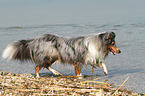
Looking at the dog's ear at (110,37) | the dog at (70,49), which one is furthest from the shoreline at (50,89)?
the dog's ear at (110,37)

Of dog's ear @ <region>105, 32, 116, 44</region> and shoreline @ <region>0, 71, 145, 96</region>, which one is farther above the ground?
dog's ear @ <region>105, 32, 116, 44</region>

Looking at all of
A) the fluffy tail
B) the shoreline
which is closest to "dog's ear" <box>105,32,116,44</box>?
the shoreline

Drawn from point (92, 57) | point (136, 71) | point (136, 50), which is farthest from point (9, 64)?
point (136, 50)

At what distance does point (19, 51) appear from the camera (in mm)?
5727

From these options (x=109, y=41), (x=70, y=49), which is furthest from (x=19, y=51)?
(x=109, y=41)

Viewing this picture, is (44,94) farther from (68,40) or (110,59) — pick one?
(110,59)

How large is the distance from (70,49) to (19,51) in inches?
43.5

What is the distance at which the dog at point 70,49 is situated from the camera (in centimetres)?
549

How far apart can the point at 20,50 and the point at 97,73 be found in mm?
1729

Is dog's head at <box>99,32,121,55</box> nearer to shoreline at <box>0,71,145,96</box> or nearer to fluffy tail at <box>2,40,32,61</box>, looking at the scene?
shoreline at <box>0,71,145,96</box>

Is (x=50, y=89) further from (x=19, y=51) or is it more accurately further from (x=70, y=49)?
(x=19, y=51)

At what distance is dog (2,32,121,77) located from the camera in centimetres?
549

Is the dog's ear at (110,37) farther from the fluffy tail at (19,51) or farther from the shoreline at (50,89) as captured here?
the fluffy tail at (19,51)

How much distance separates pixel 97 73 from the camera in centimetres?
580
